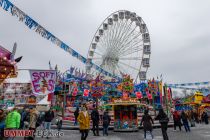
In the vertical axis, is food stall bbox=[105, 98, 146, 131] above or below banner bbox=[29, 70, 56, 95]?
below

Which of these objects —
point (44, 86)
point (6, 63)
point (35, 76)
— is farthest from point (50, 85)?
point (6, 63)

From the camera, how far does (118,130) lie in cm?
1656

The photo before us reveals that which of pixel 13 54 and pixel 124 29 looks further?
pixel 124 29

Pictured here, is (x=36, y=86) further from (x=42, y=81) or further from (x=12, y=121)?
(x=12, y=121)

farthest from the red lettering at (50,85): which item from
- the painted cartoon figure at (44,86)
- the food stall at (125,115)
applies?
the food stall at (125,115)

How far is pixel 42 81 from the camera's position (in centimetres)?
838

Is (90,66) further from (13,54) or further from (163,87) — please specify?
(13,54)

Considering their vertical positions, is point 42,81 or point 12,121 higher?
point 42,81

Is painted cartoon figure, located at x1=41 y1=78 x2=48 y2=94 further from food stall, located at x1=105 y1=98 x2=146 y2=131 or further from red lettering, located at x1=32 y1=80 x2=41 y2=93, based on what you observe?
food stall, located at x1=105 y1=98 x2=146 y2=131

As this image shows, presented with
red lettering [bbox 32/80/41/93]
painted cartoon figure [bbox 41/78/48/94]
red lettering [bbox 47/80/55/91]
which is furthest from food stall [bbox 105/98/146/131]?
red lettering [bbox 32/80/41/93]

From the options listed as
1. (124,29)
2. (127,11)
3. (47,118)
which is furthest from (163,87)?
(47,118)

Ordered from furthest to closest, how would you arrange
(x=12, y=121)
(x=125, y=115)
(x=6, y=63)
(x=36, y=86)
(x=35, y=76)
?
1. (x=125, y=115)
2. (x=6, y=63)
3. (x=12, y=121)
4. (x=35, y=76)
5. (x=36, y=86)

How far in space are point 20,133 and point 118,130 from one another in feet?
29.6

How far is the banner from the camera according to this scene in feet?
27.0
